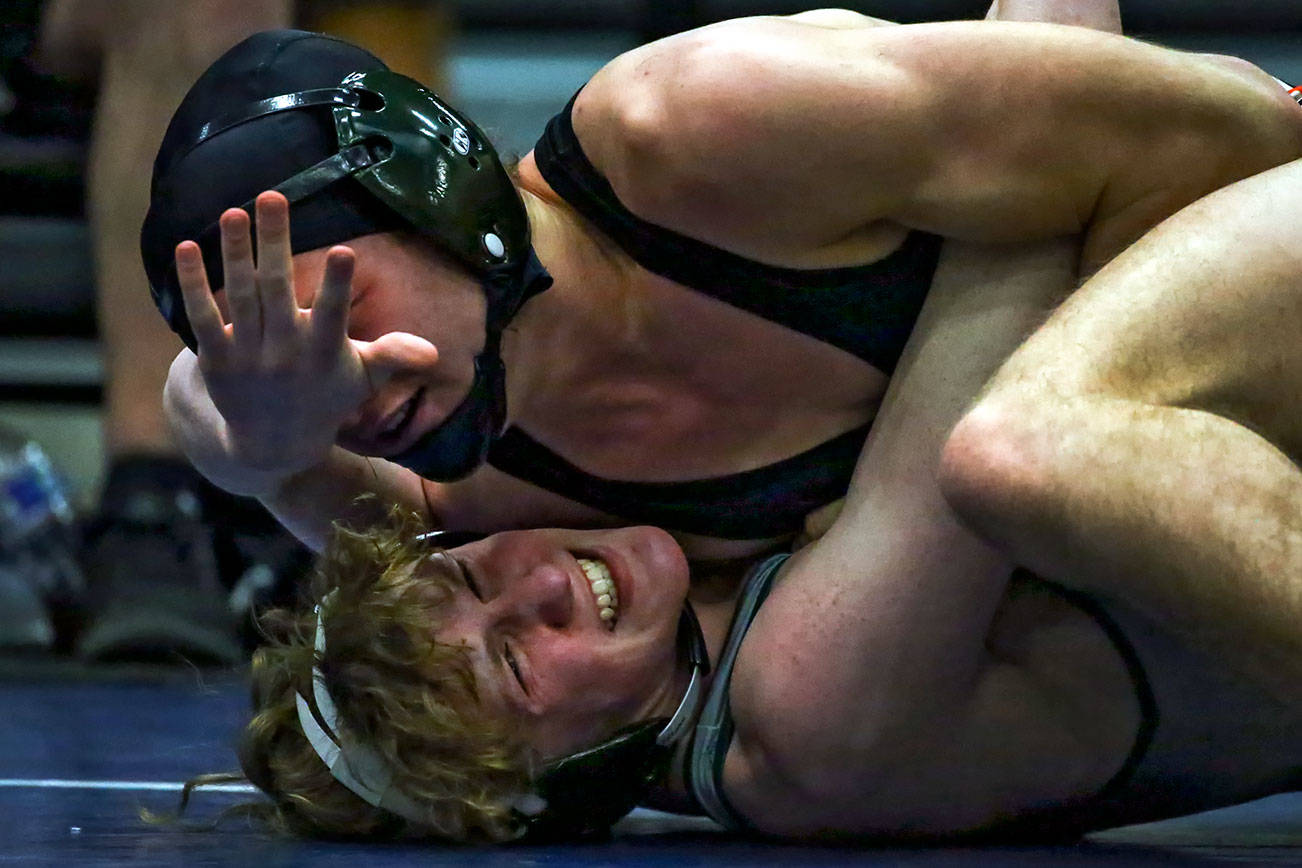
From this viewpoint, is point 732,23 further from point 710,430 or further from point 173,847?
point 173,847

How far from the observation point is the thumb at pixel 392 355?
5.75 ft

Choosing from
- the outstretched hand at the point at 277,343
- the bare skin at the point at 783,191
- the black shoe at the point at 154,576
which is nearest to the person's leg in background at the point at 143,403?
the black shoe at the point at 154,576

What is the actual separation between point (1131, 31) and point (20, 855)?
3.57m

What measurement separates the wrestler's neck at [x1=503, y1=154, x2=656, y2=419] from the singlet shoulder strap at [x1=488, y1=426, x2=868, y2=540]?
0.07m

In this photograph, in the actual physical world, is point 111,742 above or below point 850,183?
below

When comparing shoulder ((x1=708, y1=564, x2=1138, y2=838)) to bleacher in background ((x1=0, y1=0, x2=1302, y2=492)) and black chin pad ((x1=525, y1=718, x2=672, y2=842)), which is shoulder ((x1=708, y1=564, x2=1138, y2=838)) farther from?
bleacher in background ((x1=0, y1=0, x2=1302, y2=492))

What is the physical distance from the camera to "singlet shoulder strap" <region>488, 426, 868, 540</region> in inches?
84.0

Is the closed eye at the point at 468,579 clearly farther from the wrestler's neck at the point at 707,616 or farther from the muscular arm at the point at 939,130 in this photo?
the muscular arm at the point at 939,130

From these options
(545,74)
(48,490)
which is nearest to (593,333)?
(48,490)

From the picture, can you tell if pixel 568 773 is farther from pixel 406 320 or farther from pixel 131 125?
pixel 131 125

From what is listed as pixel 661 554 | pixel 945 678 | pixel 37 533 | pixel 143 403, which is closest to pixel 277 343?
pixel 661 554

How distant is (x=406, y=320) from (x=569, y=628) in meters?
0.36

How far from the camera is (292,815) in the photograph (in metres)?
1.95

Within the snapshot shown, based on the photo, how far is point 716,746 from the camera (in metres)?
2.00
